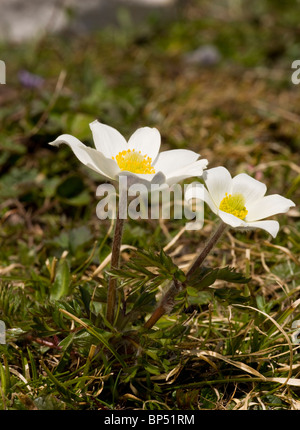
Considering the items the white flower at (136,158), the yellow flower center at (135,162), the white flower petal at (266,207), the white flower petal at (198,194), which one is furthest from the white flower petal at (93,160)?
the white flower petal at (266,207)

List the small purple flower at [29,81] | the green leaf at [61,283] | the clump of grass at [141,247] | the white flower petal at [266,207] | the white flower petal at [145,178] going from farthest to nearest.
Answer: the small purple flower at [29,81] → the green leaf at [61,283] → the clump of grass at [141,247] → the white flower petal at [266,207] → the white flower petal at [145,178]

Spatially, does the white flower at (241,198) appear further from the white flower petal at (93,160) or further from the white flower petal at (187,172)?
the white flower petal at (93,160)

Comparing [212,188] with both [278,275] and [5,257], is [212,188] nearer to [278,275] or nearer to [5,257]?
[278,275]

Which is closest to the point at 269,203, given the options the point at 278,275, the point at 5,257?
the point at 278,275

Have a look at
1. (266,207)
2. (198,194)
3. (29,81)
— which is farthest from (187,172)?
(29,81)

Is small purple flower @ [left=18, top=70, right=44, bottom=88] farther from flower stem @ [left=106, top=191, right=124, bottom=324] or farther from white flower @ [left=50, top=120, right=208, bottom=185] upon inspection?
flower stem @ [left=106, top=191, right=124, bottom=324]

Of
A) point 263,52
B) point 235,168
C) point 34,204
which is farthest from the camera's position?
point 263,52

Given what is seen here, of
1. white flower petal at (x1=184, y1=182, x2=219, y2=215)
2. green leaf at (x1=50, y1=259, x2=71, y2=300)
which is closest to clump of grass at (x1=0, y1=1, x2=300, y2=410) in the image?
green leaf at (x1=50, y1=259, x2=71, y2=300)
